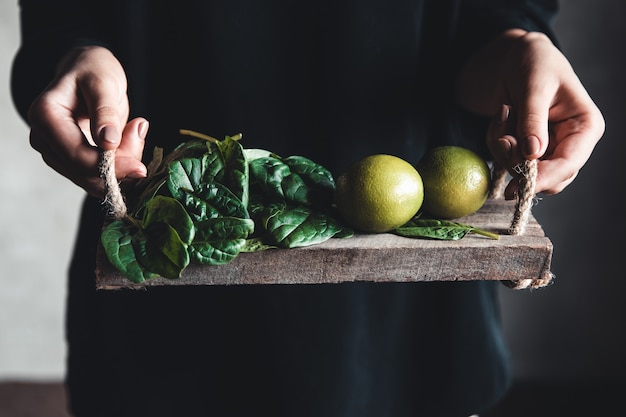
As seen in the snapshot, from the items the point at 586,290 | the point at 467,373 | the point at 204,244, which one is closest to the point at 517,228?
the point at 204,244

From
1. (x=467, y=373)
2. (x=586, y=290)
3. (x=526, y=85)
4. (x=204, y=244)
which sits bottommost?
(x=586, y=290)

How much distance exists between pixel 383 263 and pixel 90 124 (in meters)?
0.30

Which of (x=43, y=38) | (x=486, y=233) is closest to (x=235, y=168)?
(x=486, y=233)

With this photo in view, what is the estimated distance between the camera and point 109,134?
0.59 metres

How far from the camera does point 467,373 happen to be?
963 millimetres

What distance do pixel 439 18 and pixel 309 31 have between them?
0.17 metres

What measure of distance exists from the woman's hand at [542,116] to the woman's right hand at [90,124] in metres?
0.37

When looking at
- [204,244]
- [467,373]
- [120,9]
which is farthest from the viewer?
[467,373]

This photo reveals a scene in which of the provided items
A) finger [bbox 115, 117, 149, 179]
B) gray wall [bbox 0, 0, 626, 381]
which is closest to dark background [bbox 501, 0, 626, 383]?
gray wall [bbox 0, 0, 626, 381]

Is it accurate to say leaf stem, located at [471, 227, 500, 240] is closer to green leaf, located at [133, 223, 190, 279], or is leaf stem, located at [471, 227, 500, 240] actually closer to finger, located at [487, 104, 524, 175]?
finger, located at [487, 104, 524, 175]

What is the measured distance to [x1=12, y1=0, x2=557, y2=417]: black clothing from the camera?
0.85 meters

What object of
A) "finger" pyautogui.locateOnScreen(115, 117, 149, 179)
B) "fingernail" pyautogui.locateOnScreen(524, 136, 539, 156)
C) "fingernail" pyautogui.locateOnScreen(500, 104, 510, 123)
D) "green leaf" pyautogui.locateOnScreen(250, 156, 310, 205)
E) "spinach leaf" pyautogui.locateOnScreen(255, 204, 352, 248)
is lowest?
"spinach leaf" pyautogui.locateOnScreen(255, 204, 352, 248)

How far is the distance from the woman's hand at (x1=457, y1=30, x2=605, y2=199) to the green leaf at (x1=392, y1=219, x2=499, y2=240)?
6 cm

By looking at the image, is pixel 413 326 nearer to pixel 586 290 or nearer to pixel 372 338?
pixel 372 338
